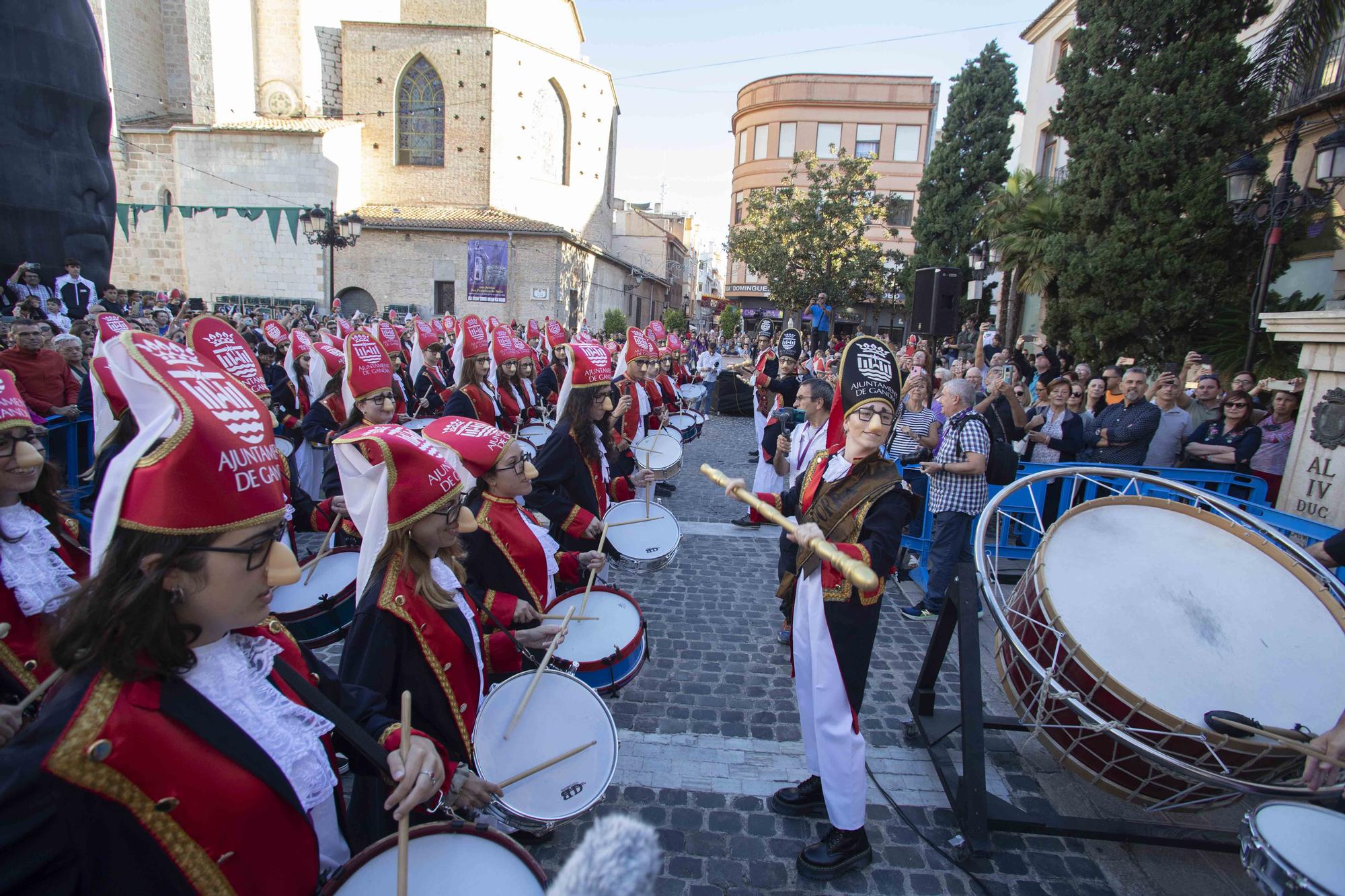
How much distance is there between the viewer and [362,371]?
221 inches

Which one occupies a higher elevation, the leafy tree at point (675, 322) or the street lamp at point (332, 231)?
the street lamp at point (332, 231)

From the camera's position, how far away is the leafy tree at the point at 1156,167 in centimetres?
1176

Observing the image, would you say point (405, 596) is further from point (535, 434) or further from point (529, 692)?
point (535, 434)

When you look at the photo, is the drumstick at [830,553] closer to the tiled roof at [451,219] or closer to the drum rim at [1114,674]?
the drum rim at [1114,674]

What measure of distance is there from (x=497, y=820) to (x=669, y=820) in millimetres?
897

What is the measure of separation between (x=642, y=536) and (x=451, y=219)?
102ft

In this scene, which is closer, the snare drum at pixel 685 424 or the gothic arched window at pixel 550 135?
the snare drum at pixel 685 424

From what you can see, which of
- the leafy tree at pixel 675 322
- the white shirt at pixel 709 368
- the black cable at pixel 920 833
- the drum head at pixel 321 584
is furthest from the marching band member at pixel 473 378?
the leafy tree at pixel 675 322

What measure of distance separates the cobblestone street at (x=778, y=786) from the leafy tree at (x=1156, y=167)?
10.3 metres

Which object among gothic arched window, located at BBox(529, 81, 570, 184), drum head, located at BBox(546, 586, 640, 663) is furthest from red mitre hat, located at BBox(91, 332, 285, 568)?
gothic arched window, located at BBox(529, 81, 570, 184)

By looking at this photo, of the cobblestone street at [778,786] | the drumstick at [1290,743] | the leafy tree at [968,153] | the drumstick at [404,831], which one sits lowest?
the cobblestone street at [778,786]

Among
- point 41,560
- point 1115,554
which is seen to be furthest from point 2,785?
point 1115,554

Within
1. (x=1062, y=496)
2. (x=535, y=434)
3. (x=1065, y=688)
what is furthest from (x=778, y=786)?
(x=535, y=434)

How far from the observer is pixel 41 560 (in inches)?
107
